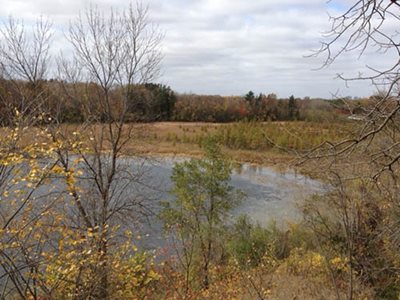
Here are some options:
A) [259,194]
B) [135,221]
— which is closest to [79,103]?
[135,221]

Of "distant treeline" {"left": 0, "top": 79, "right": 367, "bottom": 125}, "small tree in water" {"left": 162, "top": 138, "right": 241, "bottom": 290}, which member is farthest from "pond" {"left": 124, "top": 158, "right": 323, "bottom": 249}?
"distant treeline" {"left": 0, "top": 79, "right": 367, "bottom": 125}

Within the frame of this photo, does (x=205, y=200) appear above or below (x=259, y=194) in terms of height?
above

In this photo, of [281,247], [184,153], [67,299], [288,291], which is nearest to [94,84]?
[67,299]

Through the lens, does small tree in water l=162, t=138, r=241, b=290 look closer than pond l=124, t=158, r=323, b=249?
Yes

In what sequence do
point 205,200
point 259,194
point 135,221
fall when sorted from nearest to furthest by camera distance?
1. point 135,221
2. point 205,200
3. point 259,194

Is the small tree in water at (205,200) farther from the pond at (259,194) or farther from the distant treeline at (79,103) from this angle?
the distant treeline at (79,103)

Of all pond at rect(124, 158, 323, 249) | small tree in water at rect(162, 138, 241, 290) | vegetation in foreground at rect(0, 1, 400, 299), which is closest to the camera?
vegetation in foreground at rect(0, 1, 400, 299)

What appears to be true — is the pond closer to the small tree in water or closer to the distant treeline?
the small tree in water

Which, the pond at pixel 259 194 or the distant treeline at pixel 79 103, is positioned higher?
the distant treeline at pixel 79 103

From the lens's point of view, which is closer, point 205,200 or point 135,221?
point 135,221

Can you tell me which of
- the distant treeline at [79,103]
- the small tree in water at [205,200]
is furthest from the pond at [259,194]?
the distant treeline at [79,103]

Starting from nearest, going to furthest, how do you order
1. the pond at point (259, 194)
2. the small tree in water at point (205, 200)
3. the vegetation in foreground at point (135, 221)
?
the vegetation in foreground at point (135, 221) → the small tree in water at point (205, 200) → the pond at point (259, 194)

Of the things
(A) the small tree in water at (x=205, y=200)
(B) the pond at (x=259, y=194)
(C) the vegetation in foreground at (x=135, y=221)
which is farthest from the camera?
(B) the pond at (x=259, y=194)

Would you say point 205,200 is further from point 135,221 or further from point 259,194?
point 259,194
